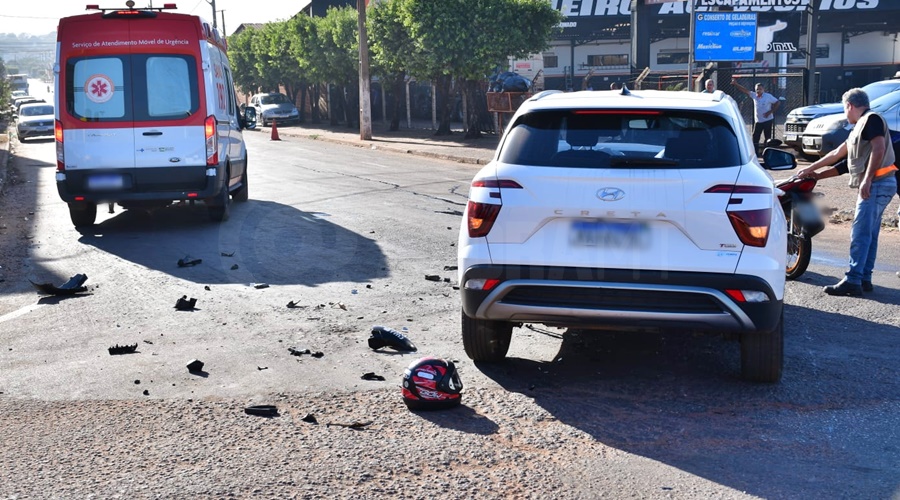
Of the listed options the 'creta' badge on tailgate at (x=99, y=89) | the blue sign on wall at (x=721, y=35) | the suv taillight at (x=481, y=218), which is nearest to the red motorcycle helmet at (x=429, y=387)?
the suv taillight at (x=481, y=218)

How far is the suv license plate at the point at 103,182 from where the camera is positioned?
12172 millimetres

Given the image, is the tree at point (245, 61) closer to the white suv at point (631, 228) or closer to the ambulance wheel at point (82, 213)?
the ambulance wheel at point (82, 213)

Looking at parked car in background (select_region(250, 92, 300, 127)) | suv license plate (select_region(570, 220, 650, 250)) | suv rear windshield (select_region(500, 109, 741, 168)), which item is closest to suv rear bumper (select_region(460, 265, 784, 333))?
suv license plate (select_region(570, 220, 650, 250))

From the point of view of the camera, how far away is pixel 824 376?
593 centimetres

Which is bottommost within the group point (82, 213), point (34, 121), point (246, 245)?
point (246, 245)

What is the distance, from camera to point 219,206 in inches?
512

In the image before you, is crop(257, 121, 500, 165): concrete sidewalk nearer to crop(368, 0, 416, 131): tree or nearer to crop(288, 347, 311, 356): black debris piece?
crop(368, 0, 416, 131): tree

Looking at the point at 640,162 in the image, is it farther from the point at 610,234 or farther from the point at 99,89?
the point at 99,89

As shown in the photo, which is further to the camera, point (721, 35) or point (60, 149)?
point (721, 35)

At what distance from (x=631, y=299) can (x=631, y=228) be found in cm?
38

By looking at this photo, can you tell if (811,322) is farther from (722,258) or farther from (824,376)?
(722,258)

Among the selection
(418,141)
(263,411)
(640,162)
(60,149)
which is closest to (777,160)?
(640,162)

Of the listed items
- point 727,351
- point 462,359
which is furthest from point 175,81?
point 727,351

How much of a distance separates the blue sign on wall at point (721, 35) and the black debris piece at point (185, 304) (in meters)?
19.7
